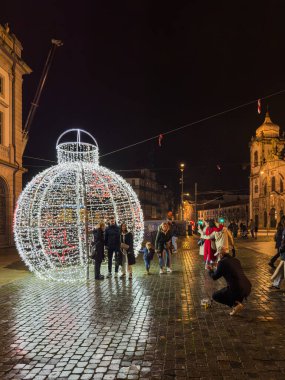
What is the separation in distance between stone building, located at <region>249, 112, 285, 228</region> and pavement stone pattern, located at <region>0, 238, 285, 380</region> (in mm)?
63081

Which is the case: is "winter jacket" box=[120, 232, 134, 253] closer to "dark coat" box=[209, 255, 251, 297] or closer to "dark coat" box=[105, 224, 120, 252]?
"dark coat" box=[105, 224, 120, 252]

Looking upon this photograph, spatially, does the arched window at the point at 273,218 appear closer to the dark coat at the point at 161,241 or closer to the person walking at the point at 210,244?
the person walking at the point at 210,244

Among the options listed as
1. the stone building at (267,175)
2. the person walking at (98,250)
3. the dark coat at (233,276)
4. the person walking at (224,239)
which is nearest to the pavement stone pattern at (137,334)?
the dark coat at (233,276)

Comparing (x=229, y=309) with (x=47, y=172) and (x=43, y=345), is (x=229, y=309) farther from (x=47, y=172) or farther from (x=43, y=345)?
(x=47, y=172)

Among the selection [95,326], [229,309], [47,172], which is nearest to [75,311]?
[95,326]

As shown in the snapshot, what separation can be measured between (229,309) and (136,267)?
747 centimetres

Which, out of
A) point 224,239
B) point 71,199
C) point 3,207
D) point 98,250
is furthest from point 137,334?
point 3,207

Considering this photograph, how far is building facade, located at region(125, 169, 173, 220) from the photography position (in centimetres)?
8200

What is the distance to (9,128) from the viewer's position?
25.1 metres

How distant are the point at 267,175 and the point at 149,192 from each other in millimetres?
Answer: 26686

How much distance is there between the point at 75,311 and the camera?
8.20m

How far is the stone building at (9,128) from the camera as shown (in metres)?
24.0

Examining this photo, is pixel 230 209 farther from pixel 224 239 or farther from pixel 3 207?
pixel 224 239

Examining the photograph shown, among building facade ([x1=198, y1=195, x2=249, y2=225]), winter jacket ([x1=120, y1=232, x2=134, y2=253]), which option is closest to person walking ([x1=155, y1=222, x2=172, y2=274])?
winter jacket ([x1=120, y1=232, x2=134, y2=253])
